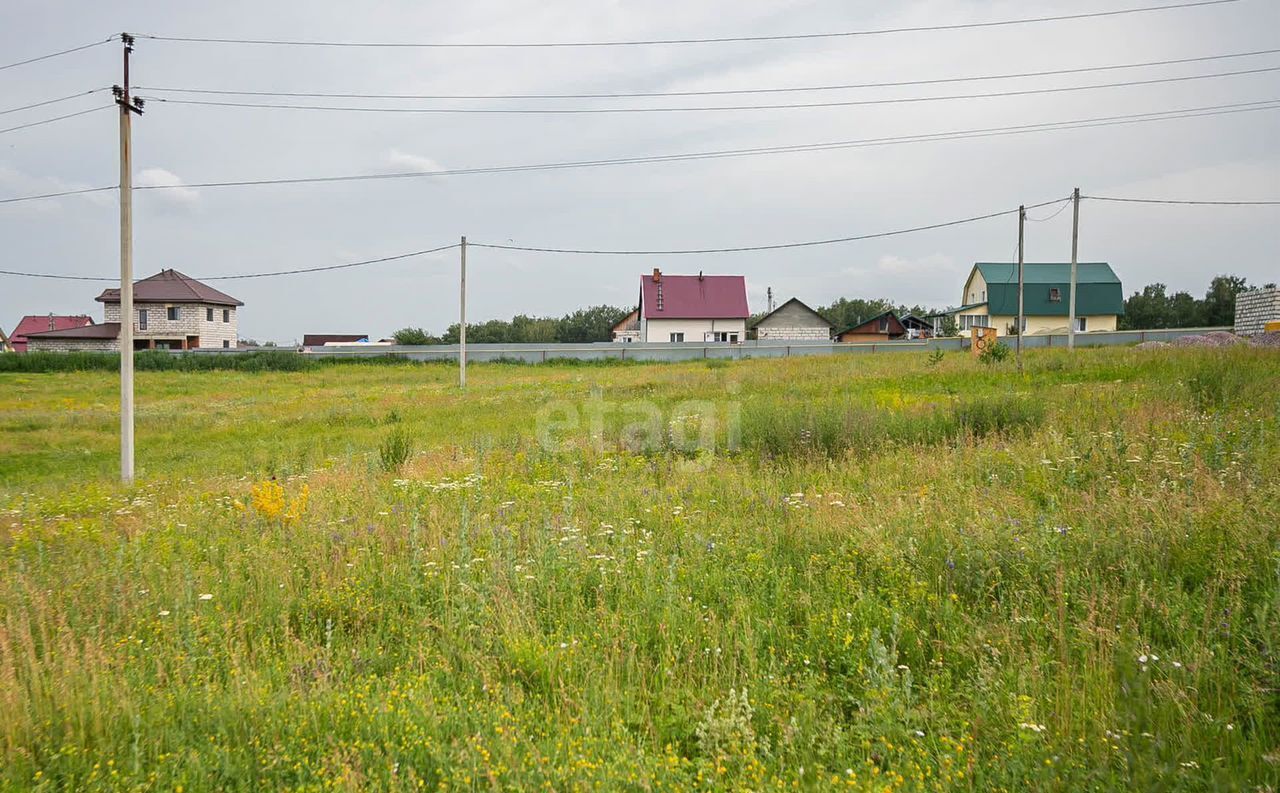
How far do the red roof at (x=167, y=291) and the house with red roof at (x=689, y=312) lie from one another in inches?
1572

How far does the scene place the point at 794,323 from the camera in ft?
216

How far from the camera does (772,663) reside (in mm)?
3586

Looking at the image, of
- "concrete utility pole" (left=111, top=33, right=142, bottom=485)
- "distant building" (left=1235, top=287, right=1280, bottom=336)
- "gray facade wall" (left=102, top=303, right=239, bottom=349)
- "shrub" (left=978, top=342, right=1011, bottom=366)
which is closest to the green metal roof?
"distant building" (left=1235, top=287, right=1280, bottom=336)

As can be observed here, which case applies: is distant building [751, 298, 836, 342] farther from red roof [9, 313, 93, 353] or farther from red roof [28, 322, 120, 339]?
red roof [9, 313, 93, 353]

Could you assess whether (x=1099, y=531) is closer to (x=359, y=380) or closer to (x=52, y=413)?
(x=52, y=413)

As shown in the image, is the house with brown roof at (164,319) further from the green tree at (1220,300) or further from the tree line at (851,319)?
the green tree at (1220,300)

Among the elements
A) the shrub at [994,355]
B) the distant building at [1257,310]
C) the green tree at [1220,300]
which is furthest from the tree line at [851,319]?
the shrub at [994,355]

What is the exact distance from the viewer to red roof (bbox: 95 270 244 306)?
57500 millimetres

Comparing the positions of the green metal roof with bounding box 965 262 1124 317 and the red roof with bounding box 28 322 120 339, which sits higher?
the green metal roof with bounding box 965 262 1124 317

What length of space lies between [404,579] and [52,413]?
24.9 m

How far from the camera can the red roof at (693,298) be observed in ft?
202

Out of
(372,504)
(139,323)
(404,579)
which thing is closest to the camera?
(404,579)

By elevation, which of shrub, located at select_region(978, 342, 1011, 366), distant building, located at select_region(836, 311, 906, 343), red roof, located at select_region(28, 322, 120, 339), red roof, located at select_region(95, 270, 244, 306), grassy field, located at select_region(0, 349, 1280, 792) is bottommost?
grassy field, located at select_region(0, 349, 1280, 792)

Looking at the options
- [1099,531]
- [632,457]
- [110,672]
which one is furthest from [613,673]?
[632,457]
